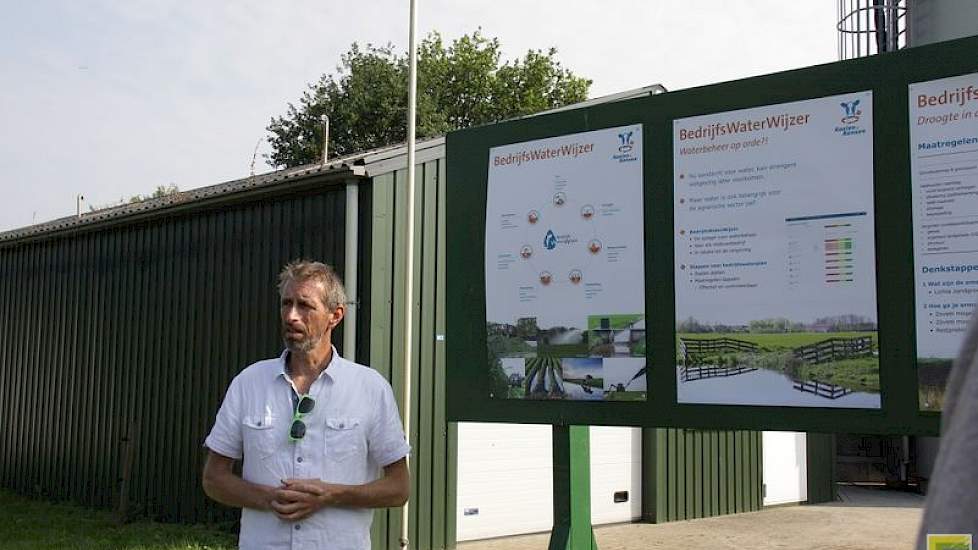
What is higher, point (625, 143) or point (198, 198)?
point (198, 198)

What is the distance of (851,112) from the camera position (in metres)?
4.13

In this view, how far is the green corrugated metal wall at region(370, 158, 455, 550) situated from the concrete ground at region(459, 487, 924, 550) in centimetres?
98

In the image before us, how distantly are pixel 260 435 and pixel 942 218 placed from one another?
104 inches

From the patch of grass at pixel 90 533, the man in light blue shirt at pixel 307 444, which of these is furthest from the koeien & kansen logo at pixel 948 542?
the patch of grass at pixel 90 533

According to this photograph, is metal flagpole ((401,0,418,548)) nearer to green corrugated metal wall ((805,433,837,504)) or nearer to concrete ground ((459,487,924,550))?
concrete ground ((459,487,924,550))

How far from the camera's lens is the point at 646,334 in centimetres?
459

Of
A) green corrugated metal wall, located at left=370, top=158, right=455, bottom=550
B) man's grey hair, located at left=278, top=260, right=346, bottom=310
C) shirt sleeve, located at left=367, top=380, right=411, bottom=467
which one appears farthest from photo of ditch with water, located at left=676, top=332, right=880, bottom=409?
green corrugated metal wall, located at left=370, top=158, right=455, bottom=550

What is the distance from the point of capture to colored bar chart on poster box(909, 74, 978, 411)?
151 inches


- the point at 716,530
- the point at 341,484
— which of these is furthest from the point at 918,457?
the point at 341,484

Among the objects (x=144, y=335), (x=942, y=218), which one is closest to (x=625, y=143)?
(x=942, y=218)

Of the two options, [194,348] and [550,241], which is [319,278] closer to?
[550,241]

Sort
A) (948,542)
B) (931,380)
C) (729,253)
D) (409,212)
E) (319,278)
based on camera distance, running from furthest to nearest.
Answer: (409,212) < (729,253) < (931,380) < (319,278) < (948,542)

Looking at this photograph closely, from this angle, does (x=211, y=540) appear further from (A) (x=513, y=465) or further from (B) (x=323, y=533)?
(B) (x=323, y=533)

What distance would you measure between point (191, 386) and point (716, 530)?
6.94 meters
